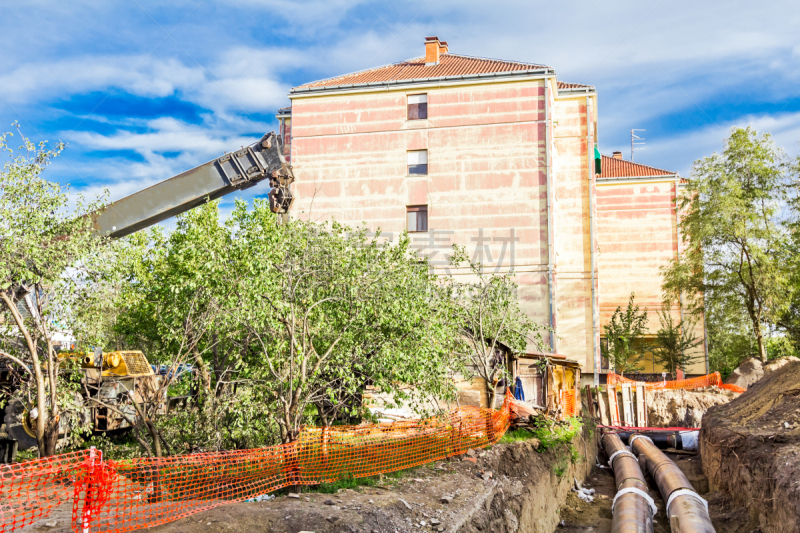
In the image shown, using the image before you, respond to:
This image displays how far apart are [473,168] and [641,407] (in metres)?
12.3

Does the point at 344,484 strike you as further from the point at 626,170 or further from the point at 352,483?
the point at 626,170

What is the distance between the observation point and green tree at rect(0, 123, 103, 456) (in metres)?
9.88

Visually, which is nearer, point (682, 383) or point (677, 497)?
point (677, 497)

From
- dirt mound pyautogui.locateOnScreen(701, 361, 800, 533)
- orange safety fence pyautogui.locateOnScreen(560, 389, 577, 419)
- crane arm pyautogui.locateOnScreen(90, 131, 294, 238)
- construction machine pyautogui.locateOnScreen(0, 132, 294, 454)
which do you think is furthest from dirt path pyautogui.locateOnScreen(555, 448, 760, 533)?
crane arm pyautogui.locateOnScreen(90, 131, 294, 238)

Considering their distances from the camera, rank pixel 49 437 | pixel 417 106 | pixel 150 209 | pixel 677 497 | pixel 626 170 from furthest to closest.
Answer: pixel 626 170
pixel 417 106
pixel 150 209
pixel 677 497
pixel 49 437

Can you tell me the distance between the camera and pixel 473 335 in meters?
16.4

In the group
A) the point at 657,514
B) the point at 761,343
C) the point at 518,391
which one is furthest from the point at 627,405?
the point at 657,514

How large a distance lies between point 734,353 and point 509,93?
2110 cm

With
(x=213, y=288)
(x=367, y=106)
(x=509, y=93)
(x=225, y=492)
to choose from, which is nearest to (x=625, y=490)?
(x=225, y=492)

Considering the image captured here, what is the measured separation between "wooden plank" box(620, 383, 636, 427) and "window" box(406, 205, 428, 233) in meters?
10.8

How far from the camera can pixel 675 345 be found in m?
35.9

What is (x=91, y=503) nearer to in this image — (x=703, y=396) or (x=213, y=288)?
(x=213, y=288)

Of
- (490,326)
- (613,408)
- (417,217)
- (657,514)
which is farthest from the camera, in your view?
(417,217)

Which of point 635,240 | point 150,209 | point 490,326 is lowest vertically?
point 490,326
